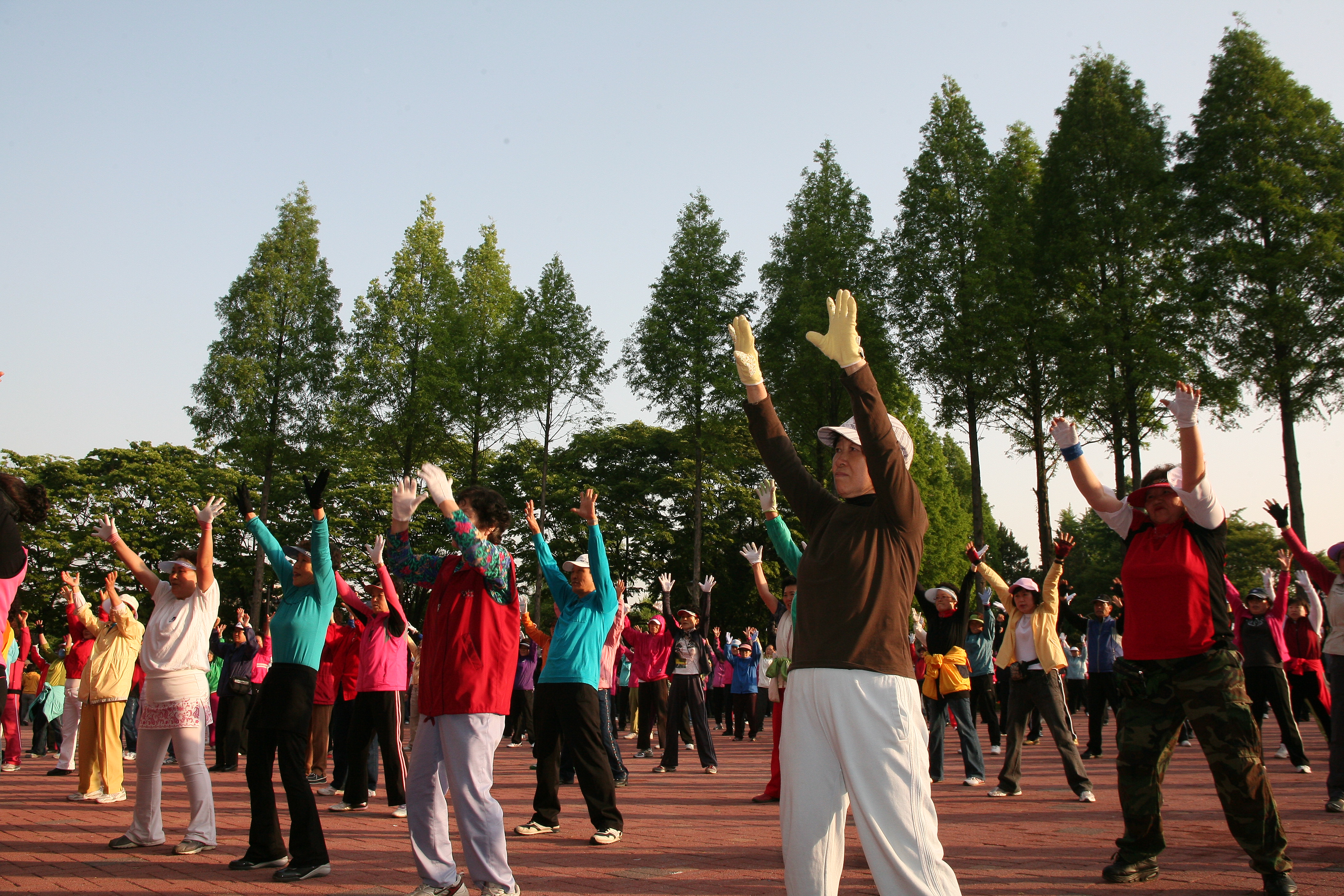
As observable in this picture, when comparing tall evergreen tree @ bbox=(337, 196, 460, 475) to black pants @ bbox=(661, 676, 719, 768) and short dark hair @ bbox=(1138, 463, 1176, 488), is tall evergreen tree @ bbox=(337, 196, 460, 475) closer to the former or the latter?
black pants @ bbox=(661, 676, 719, 768)

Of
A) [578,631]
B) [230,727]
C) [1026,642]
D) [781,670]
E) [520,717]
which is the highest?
[578,631]

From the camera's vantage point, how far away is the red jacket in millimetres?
4859

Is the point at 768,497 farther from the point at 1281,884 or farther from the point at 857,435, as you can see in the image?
the point at 1281,884

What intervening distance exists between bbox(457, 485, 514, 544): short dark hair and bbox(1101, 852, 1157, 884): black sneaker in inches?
144

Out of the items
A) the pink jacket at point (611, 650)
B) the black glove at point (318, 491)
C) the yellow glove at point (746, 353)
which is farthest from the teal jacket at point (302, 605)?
→ the pink jacket at point (611, 650)

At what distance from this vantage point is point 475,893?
5230mm

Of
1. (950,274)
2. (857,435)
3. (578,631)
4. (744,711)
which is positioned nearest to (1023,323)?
(950,274)

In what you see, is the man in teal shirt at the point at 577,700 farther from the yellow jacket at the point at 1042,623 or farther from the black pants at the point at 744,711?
the black pants at the point at 744,711

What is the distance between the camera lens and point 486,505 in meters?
5.32

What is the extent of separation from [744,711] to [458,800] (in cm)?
1638

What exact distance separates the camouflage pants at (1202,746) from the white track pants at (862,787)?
2.55 meters

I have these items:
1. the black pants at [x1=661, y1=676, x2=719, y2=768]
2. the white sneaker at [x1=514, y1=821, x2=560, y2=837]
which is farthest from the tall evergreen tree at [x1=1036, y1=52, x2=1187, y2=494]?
the white sneaker at [x1=514, y1=821, x2=560, y2=837]

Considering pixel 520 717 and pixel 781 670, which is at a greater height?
pixel 781 670

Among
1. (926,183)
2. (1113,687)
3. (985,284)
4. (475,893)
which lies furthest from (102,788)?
(926,183)
